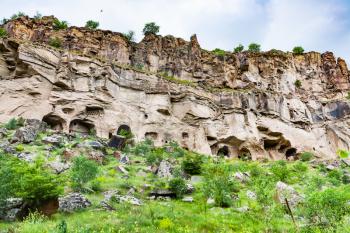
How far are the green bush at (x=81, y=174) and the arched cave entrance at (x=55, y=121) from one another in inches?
758

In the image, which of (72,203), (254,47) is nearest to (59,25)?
(254,47)

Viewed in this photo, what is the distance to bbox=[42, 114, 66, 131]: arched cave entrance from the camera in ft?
130

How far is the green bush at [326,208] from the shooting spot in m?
14.5

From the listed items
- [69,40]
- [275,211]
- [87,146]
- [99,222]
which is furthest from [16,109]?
[275,211]

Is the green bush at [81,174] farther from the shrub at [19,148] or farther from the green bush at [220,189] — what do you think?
the shrub at [19,148]

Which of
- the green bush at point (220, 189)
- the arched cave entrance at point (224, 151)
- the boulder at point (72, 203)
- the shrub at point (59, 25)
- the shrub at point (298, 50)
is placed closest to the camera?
the boulder at point (72, 203)

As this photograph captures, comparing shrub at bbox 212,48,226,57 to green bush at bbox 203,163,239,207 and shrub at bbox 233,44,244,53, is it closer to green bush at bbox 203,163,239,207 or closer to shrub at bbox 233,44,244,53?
shrub at bbox 233,44,244,53

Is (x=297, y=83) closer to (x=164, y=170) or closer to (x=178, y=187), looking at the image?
(x=164, y=170)

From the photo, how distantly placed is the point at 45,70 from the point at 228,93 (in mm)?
24189

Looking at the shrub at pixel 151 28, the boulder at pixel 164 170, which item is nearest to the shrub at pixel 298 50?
the shrub at pixel 151 28

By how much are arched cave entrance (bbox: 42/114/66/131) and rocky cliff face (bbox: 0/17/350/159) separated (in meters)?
0.10

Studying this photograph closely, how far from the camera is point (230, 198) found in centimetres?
2002

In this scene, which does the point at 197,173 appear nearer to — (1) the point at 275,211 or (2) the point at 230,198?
(2) the point at 230,198

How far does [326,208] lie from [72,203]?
1049cm
